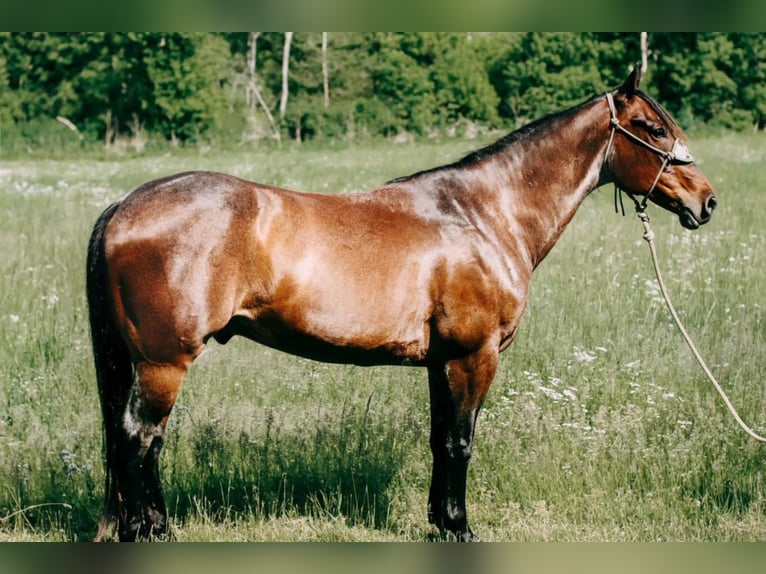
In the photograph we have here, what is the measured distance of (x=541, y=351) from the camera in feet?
21.6

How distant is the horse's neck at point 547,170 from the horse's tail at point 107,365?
2.07 meters

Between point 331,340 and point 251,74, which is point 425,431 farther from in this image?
point 251,74

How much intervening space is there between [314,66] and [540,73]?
5050mm

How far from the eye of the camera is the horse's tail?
399 centimetres

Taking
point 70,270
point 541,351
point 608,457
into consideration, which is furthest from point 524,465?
point 70,270

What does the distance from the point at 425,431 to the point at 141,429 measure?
7.04 ft

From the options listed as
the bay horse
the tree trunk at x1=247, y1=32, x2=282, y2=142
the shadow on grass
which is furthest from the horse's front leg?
the tree trunk at x1=247, y1=32, x2=282, y2=142

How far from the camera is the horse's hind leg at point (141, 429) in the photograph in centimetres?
389

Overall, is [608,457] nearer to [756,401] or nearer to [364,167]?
[756,401]

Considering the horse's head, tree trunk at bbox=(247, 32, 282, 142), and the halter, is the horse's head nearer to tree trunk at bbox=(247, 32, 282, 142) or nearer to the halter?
the halter

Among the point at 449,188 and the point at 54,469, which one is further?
the point at 54,469

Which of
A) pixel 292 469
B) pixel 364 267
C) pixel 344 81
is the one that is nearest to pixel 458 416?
pixel 364 267

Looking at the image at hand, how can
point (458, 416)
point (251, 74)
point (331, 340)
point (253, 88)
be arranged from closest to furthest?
1. point (331, 340)
2. point (458, 416)
3. point (253, 88)
4. point (251, 74)

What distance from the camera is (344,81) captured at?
1786 cm
